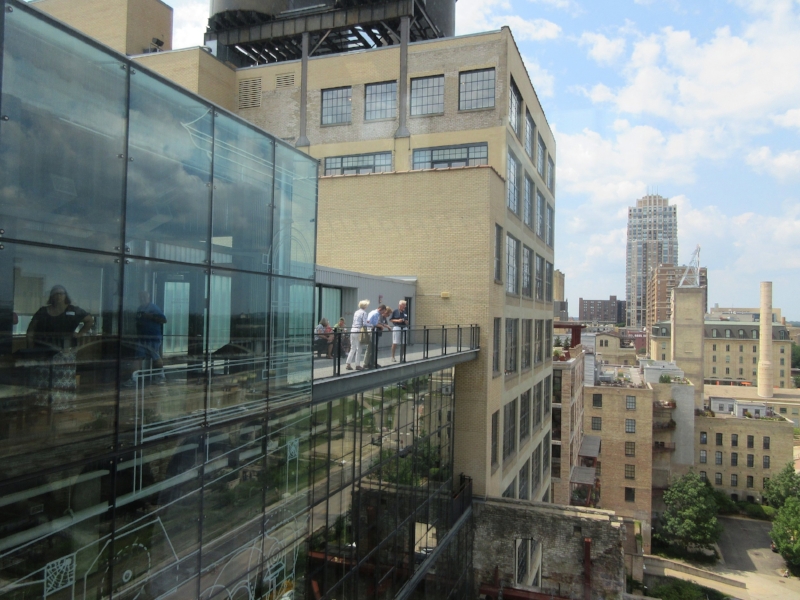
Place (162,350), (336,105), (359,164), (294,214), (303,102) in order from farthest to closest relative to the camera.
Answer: (303,102), (336,105), (359,164), (294,214), (162,350)

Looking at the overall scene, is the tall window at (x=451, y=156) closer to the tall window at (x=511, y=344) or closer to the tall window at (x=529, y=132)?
the tall window at (x=529, y=132)

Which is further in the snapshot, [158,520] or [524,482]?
[524,482]

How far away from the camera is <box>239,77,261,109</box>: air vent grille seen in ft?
92.4

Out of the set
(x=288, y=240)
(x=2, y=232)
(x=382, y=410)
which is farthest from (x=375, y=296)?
(x=2, y=232)

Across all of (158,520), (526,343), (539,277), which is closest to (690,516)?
(539,277)

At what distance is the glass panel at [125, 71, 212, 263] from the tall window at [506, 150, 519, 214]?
1774 cm

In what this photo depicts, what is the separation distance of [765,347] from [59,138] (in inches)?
4650

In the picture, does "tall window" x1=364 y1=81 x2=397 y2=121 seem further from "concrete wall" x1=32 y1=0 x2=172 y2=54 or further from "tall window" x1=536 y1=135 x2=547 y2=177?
"concrete wall" x1=32 y1=0 x2=172 y2=54

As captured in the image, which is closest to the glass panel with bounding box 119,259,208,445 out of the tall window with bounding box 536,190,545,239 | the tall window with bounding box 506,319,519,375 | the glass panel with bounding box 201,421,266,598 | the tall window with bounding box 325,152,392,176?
the glass panel with bounding box 201,421,266,598

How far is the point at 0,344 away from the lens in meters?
4.68

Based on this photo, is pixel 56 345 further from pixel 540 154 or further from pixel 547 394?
pixel 547 394

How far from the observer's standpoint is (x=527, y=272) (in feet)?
92.2

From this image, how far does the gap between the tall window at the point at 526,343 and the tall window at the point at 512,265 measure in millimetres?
2922

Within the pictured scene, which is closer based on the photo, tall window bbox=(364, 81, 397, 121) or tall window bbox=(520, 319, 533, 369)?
tall window bbox=(364, 81, 397, 121)
